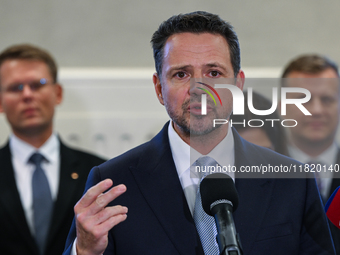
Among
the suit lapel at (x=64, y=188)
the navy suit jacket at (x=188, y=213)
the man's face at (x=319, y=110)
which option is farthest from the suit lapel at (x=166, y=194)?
the suit lapel at (x=64, y=188)

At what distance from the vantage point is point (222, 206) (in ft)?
2.45

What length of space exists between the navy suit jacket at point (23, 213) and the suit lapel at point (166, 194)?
78 centimetres

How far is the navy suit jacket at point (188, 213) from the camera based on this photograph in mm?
1053

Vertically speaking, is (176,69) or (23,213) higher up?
(176,69)

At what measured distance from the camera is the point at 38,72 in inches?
84.0

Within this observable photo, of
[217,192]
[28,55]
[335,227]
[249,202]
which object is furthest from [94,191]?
[28,55]

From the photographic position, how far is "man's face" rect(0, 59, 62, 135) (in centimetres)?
208

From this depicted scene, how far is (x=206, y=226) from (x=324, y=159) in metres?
0.95

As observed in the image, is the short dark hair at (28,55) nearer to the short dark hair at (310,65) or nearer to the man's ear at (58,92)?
the man's ear at (58,92)

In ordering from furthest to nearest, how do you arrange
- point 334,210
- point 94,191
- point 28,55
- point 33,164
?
point 28,55 < point 33,164 < point 334,210 < point 94,191

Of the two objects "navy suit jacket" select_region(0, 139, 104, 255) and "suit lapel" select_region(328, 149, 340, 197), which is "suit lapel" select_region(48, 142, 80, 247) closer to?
"navy suit jacket" select_region(0, 139, 104, 255)

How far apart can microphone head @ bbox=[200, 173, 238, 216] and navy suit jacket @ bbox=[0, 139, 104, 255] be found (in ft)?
3.72

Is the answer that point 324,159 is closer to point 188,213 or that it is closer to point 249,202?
point 249,202

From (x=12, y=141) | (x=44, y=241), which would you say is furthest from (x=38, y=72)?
(x=44, y=241)
